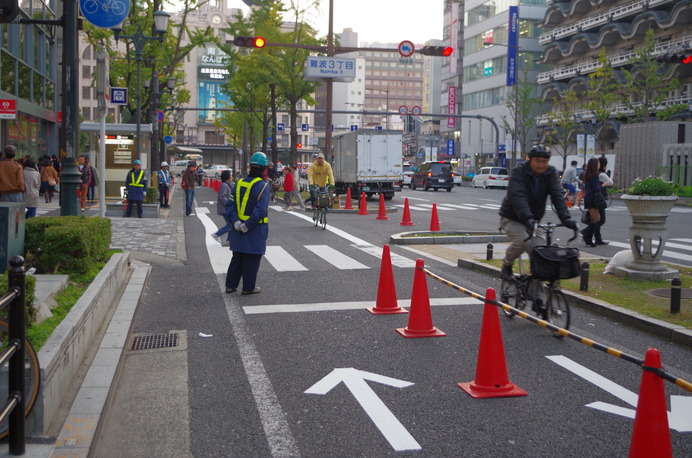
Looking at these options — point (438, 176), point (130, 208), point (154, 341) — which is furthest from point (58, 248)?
point (438, 176)

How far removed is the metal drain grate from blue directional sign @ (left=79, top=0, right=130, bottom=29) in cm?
704

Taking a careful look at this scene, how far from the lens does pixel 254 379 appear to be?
593 centimetres

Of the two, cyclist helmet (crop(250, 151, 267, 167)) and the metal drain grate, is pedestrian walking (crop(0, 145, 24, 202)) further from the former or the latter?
the metal drain grate

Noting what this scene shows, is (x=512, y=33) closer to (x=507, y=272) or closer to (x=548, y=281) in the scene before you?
(x=507, y=272)

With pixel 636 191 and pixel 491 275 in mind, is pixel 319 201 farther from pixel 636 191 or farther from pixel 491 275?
pixel 636 191

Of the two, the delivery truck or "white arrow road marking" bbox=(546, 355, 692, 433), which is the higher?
the delivery truck

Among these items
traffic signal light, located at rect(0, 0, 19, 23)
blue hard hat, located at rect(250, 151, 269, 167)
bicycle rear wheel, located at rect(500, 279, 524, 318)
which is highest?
traffic signal light, located at rect(0, 0, 19, 23)

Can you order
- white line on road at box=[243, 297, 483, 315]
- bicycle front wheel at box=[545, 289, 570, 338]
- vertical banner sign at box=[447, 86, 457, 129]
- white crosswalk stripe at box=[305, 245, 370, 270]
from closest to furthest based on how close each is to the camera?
bicycle front wheel at box=[545, 289, 570, 338] < white line on road at box=[243, 297, 483, 315] < white crosswalk stripe at box=[305, 245, 370, 270] < vertical banner sign at box=[447, 86, 457, 129]

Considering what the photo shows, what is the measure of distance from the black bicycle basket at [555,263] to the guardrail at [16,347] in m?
4.78

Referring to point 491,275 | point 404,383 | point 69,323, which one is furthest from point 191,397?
point 491,275

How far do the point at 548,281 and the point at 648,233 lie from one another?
371 centimetres

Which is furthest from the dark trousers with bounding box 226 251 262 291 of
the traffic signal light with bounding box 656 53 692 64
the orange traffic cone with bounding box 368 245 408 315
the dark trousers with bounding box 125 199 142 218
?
the traffic signal light with bounding box 656 53 692 64

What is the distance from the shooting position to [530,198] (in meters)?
7.74

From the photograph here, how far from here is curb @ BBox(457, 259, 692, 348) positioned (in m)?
7.17
